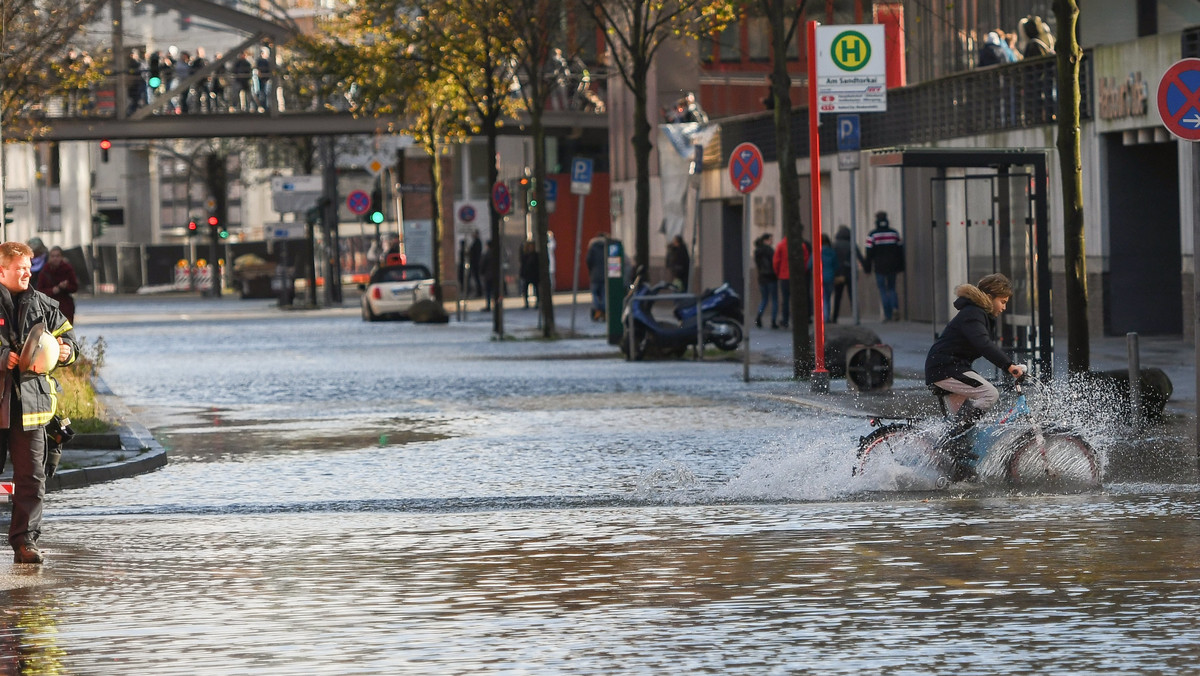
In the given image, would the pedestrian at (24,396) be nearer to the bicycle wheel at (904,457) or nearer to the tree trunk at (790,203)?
the bicycle wheel at (904,457)

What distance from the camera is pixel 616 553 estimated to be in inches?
417

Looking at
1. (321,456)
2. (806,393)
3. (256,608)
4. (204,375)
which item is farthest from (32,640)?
(204,375)

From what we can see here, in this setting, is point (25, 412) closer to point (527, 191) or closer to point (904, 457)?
point (904, 457)

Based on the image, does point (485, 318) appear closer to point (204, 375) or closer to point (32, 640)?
point (204, 375)

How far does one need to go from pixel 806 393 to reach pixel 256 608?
13.1 m

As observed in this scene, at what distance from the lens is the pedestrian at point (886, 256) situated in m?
36.7

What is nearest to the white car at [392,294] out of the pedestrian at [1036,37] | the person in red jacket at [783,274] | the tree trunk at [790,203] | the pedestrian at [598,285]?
the pedestrian at [598,285]

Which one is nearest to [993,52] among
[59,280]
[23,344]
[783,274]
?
[783,274]

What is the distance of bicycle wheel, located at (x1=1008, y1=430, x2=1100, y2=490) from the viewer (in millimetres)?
12938

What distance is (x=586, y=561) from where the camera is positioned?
10.3m

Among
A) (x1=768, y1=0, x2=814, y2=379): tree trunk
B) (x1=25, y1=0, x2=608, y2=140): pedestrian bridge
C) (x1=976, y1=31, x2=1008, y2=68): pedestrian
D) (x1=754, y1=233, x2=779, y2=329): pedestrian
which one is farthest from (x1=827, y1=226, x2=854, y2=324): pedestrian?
(x1=25, y1=0, x2=608, y2=140): pedestrian bridge

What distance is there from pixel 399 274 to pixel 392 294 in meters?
1.51

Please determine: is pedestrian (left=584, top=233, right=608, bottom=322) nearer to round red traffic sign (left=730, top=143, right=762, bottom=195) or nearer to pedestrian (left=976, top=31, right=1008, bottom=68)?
pedestrian (left=976, top=31, right=1008, bottom=68)

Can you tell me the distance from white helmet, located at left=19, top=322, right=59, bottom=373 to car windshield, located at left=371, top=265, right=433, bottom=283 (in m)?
38.9
